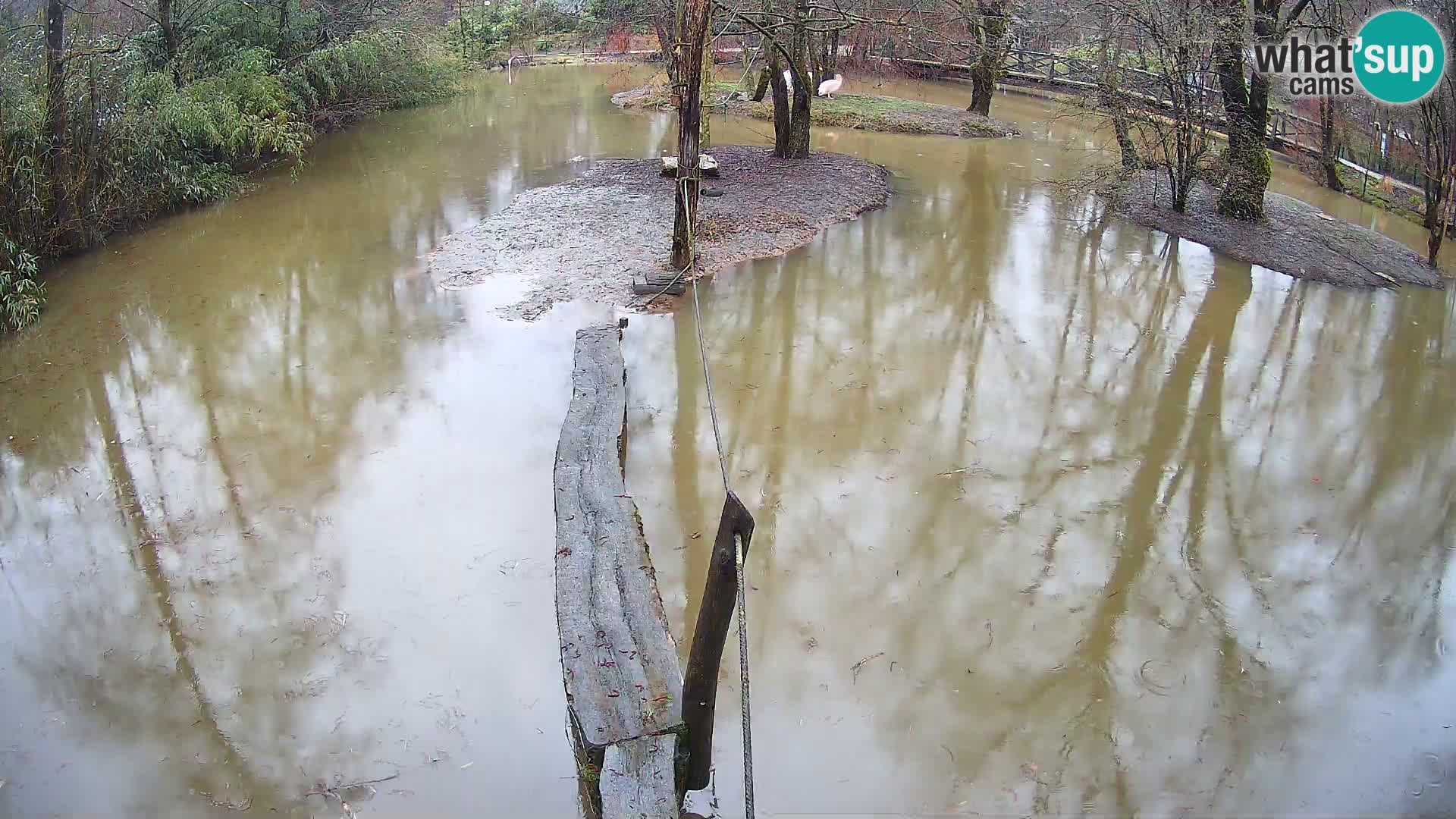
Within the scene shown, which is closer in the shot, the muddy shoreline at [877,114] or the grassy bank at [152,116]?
the grassy bank at [152,116]

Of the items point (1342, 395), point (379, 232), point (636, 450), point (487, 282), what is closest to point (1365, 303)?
point (1342, 395)

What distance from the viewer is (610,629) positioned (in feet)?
11.1

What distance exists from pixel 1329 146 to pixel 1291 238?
2868 mm

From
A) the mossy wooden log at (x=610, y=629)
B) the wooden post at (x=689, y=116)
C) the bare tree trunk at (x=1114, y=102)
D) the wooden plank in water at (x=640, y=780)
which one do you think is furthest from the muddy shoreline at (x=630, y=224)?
the wooden plank in water at (x=640, y=780)

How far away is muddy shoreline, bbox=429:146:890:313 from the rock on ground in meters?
2.94

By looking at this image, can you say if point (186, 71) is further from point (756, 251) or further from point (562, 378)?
point (562, 378)

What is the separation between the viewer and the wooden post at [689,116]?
7.15 metres

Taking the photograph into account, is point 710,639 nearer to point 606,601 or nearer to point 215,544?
point 606,601

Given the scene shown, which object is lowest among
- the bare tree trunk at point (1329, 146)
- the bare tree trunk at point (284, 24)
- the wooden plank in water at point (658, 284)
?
the wooden plank in water at point (658, 284)

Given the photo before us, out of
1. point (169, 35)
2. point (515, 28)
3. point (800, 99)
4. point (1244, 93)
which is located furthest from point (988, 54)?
point (515, 28)

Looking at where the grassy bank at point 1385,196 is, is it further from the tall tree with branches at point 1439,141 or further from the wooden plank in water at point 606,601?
the wooden plank in water at point 606,601

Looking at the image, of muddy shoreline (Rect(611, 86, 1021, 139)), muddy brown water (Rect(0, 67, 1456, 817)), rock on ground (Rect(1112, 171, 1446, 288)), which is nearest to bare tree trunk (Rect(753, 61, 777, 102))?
muddy shoreline (Rect(611, 86, 1021, 139))

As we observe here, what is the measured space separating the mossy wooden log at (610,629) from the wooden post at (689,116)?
3.32 m

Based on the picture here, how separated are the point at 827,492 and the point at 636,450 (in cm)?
115
